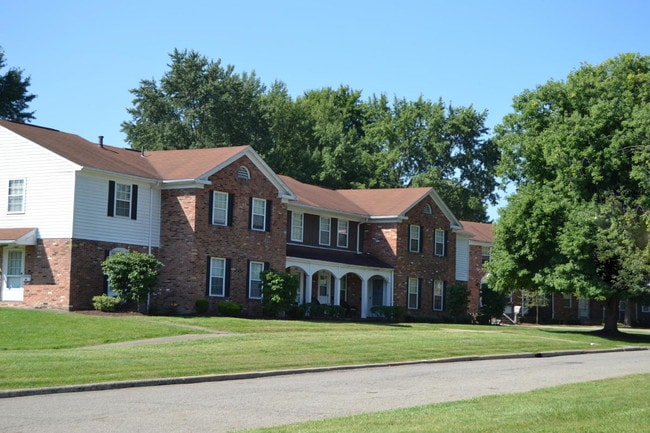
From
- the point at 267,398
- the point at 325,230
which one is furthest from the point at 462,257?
the point at 267,398

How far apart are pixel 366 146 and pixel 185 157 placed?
39.1 m

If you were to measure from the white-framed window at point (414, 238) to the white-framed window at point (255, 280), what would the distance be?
12529mm

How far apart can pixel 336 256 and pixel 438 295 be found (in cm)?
855

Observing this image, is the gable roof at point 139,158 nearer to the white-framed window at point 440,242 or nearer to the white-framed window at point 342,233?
the white-framed window at point 342,233

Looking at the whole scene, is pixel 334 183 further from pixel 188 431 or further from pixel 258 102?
pixel 188 431

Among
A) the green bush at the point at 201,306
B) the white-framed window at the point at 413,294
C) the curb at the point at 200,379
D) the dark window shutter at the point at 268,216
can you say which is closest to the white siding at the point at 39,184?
the green bush at the point at 201,306

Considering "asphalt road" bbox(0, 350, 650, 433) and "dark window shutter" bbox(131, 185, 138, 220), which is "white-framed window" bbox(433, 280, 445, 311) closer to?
"dark window shutter" bbox(131, 185, 138, 220)

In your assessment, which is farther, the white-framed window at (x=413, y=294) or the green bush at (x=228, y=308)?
the white-framed window at (x=413, y=294)

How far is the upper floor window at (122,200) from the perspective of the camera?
3841 cm

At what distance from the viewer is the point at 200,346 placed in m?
26.8

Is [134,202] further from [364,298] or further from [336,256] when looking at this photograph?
[364,298]

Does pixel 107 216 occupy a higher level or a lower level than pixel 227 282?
higher

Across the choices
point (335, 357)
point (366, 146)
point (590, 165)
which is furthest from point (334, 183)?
point (335, 357)

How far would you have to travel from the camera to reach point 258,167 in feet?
141
